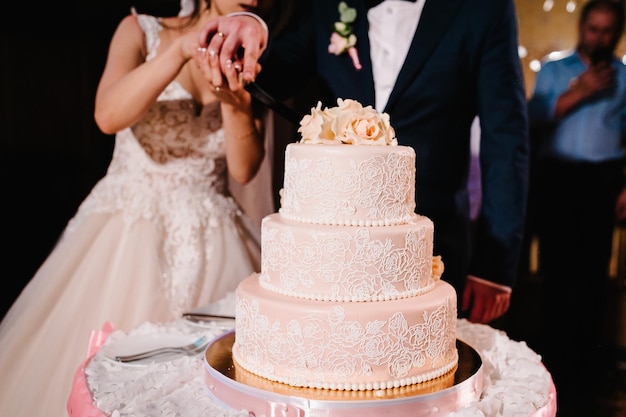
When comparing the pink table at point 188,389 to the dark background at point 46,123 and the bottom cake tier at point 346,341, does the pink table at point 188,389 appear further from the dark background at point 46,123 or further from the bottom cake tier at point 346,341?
the dark background at point 46,123

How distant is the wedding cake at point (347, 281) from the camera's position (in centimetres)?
136

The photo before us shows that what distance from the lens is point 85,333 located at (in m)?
2.25

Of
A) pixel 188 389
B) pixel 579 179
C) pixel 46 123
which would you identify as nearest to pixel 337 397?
pixel 188 389

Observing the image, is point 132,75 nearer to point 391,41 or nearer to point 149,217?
point 149,217

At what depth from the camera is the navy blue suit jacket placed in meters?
2.34

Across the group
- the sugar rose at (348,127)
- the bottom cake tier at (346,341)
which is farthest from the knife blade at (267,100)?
the bottom cake tier at (346,341)

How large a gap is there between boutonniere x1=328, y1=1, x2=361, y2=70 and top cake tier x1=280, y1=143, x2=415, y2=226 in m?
1.12

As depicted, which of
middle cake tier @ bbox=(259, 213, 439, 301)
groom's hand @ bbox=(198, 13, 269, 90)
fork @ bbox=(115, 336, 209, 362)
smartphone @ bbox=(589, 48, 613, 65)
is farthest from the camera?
smartphone @ bbox=(589, 48, 613, 65)

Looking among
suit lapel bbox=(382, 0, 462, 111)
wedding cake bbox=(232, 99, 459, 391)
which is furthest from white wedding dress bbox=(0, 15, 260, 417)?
wedding cake bbox=(232, 99, 459, 391)

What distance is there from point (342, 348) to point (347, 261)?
19 centimetres

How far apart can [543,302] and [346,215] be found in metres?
2.70

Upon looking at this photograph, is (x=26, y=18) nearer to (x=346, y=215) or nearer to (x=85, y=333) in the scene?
(x=85, y=333)

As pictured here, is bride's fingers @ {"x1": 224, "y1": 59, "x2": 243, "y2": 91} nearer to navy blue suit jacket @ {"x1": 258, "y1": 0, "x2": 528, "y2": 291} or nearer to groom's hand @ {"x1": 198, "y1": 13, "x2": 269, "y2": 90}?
groom's hand @ {"x1": 198, "y1": 13, "x2": 269, "y2": 90}

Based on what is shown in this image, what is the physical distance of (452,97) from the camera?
2.38 metres
